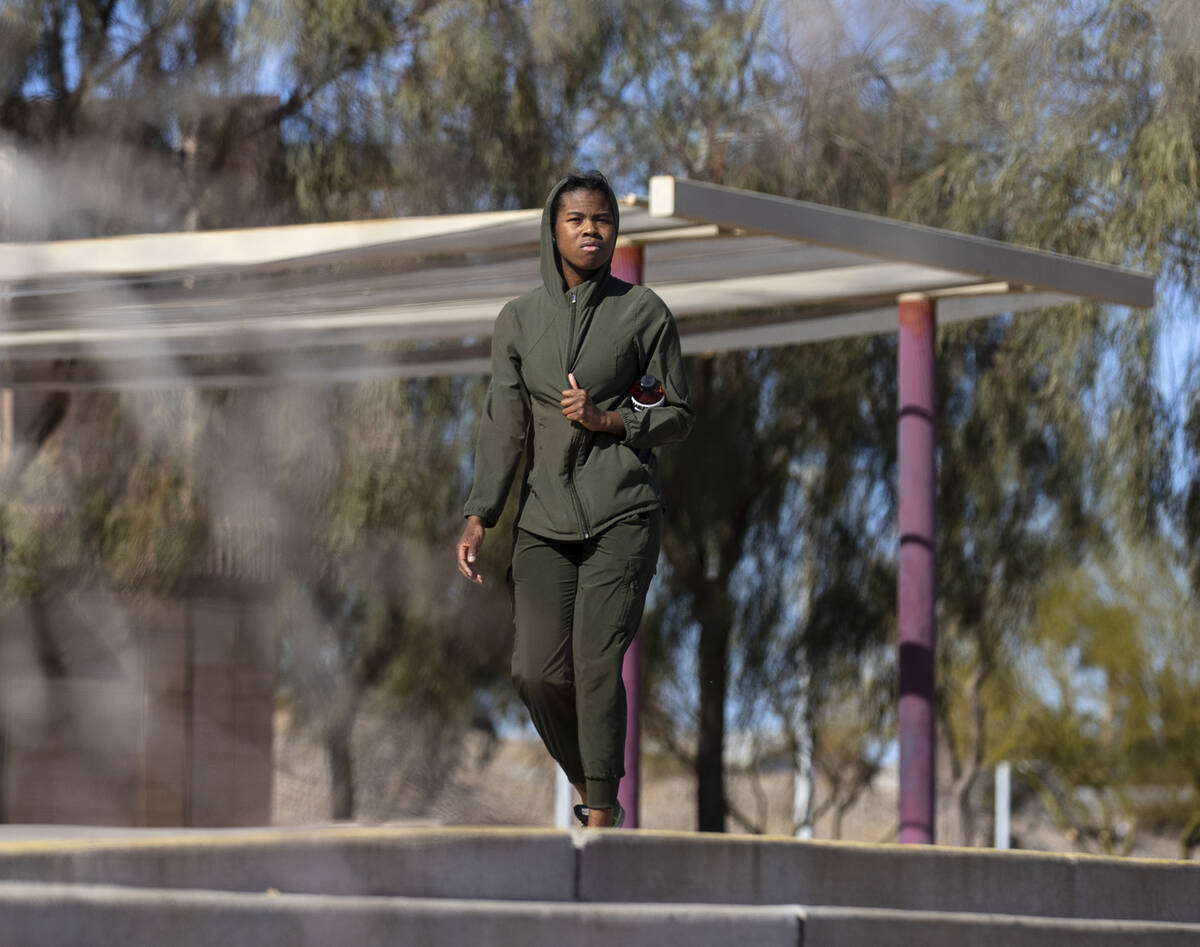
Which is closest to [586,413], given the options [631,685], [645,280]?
[631,685]

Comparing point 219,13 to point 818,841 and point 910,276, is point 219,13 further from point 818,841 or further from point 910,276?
point 818,841

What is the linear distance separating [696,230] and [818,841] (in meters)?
3.91

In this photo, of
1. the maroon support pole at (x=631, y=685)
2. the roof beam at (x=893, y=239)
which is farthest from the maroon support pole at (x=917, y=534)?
the maroon support pole at (x=631, y=685)

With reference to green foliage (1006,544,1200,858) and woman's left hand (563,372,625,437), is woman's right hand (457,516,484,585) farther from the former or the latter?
green foliage (1006,544,1200,858)

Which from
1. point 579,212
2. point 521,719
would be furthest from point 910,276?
point 521,719

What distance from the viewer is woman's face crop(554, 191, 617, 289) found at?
446cm

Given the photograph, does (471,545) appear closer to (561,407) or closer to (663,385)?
(561,407)

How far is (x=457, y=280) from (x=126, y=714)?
5105 millimetres

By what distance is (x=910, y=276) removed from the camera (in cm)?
865

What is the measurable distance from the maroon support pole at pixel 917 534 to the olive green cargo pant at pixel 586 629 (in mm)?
4842

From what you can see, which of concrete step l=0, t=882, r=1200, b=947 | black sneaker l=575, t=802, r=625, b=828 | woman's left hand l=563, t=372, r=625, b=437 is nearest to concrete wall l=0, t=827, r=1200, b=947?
concrete step l=0, t=882, r=1200, b=947

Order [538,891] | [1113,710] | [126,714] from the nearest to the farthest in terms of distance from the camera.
→ [538,891], [126,714], [1113,710]

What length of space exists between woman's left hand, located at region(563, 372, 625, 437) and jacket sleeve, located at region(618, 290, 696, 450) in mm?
35

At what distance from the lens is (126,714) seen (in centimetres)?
1204
